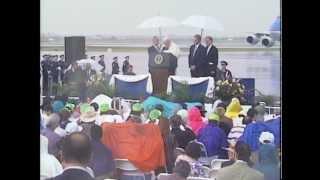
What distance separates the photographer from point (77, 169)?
2982mm

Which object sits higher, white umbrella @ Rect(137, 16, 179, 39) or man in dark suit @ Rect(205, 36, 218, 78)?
white umbrella @ Rect(137, 16, 179, 39)

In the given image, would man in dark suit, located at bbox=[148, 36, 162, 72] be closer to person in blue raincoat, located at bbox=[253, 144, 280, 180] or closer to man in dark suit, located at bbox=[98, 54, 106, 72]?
man in dark suit, located at bbox=[98, 54, 106, 72]

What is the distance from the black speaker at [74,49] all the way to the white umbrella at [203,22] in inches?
22.0

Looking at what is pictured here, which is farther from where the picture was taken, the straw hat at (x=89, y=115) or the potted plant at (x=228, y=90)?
the straw hat at (x=89, y=115)

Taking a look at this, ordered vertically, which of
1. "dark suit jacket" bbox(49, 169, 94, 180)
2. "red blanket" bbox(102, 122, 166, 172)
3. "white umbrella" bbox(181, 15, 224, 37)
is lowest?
"dark suit jacket" bbox(49, 169, 94, 180)

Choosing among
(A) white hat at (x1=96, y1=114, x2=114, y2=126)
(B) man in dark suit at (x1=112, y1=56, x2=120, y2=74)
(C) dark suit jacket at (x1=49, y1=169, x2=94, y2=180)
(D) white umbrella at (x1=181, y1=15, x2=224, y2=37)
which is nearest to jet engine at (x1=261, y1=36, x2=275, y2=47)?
(D) white umbrella at (x1=181, y1=15, x2=224, y2=37)

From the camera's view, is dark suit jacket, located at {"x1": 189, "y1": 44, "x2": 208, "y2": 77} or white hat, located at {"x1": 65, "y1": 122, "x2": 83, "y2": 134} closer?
dark suit jacket, located at {"x1": 189, "y1": 44, "x2": 208, "y2": 77}

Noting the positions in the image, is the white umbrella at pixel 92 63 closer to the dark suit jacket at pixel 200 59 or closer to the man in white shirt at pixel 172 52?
the man in white shirt at pixel 172 52

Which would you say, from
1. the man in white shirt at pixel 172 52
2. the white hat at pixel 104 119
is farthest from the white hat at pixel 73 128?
the man in white shirt at pixel 172 52

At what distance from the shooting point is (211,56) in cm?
287

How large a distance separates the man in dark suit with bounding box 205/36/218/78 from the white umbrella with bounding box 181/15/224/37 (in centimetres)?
6

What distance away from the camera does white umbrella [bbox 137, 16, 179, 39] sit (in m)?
2.90

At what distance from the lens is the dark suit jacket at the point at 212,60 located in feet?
9.41
